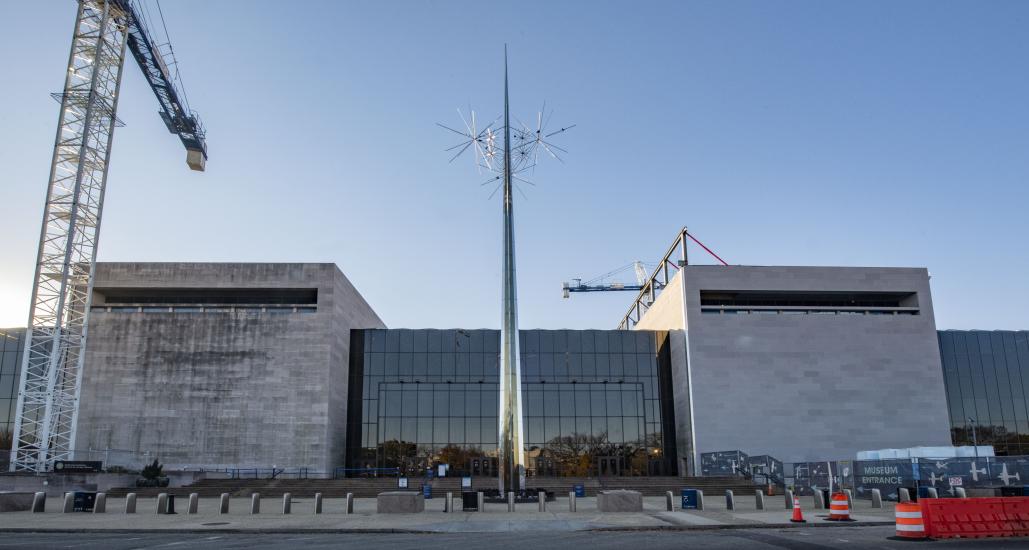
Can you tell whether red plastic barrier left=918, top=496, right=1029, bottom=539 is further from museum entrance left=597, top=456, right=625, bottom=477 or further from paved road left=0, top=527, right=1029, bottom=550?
museum entrance left=597, top=456, right=625, bottom=477

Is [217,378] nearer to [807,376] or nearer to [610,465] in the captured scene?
[610,465]

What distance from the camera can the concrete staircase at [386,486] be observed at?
150 ft

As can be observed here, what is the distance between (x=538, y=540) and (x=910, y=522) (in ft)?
29.3

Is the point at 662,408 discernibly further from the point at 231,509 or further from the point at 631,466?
the point at 231,509

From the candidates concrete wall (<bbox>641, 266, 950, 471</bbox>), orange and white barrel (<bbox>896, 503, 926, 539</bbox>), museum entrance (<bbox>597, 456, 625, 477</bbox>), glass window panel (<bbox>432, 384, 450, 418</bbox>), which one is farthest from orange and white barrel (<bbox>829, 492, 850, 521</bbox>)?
glass window panel (<bbox>432, 384, 450, 418</bbox>)

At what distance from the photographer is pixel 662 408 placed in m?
60.9

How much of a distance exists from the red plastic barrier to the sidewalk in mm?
4477

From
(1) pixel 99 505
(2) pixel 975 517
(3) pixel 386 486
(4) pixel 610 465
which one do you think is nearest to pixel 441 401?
(3) pixel 386 486

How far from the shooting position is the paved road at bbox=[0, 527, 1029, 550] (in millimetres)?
17781

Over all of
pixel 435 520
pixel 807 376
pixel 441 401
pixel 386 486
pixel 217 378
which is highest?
pixel 217 378

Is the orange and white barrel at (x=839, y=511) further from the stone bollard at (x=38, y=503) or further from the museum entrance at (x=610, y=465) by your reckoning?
the museum entrance at (x=610, y=465)

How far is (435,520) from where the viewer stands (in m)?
26.6

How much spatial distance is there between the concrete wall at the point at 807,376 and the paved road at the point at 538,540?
113 feet

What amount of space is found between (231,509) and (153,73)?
38.6m
